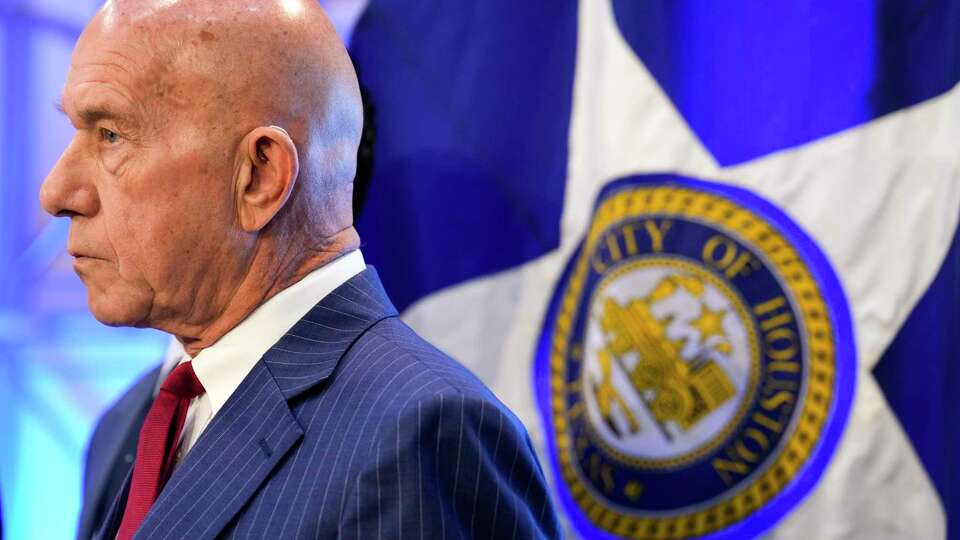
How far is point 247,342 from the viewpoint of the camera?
1.14 meters

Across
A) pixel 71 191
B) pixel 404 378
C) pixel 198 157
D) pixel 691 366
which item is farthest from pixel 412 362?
pixel 691 366

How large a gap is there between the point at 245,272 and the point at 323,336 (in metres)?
0.11

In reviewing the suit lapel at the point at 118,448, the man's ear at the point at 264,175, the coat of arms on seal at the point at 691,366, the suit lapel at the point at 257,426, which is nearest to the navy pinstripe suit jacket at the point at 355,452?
the suit lapel at the point at 257,426

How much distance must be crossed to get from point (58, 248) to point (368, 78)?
2.90 feet

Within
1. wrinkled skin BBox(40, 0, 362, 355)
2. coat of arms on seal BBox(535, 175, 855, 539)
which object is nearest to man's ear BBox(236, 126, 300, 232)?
wrinkled skin BBox(40, 0, 362, 355)

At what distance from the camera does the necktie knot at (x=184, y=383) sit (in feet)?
3.89

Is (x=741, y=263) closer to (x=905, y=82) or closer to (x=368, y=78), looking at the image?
(x=905, y=82)

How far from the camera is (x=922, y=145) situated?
173cm

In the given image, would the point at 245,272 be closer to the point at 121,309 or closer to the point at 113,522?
the point at 121,309

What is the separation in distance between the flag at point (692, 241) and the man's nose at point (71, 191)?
3.44 feet

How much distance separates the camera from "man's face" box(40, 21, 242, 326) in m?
1.10

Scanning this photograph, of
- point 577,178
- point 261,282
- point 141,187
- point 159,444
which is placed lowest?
point 577,178

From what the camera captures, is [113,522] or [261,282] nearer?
[261,282]

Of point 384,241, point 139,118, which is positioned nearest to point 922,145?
point 384,241
